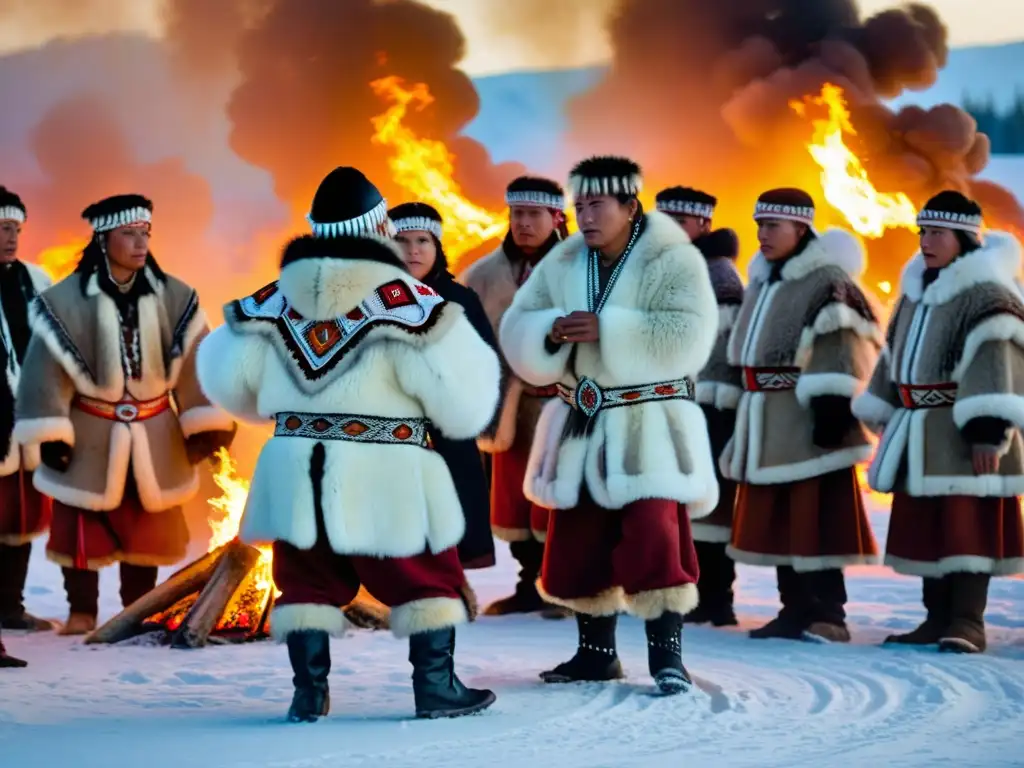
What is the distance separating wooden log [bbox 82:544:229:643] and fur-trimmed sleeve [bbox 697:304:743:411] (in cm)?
217

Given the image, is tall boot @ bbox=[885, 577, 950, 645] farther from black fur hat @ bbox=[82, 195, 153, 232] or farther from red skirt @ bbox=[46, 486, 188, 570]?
black fur hat @ bbox=[82, 195, 153, 232]

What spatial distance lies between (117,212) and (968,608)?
147 inches

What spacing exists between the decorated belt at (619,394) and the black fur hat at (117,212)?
229 centimetres

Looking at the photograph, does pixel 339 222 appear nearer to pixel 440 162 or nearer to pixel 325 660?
pixel 325 660

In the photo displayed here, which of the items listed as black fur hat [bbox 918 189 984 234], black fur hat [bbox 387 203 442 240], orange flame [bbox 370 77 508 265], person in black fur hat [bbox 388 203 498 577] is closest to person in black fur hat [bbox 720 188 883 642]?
black fur hat [bbox 918 189 984 234]

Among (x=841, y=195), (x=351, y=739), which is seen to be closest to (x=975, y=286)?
(x=351, y=739)

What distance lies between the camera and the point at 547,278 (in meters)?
5.49

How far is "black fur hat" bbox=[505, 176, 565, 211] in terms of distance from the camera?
7.24 m

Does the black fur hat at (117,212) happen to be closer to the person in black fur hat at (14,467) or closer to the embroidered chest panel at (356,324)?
the person in black fur hat at (14,467)

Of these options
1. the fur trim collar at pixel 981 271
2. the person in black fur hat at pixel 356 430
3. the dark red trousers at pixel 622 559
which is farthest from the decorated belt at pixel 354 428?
the fur trim collar at pixel 981 271

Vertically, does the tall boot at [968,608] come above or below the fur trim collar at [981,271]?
below

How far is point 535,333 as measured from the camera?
209 inches

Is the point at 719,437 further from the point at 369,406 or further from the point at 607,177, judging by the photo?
the point at 369,406

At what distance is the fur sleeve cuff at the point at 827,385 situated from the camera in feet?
21.2
